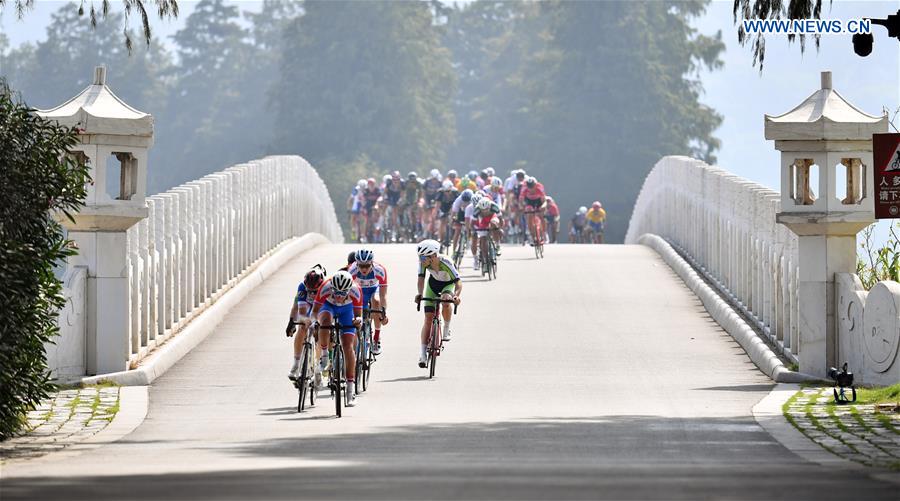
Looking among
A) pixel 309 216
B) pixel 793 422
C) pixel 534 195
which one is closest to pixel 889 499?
pixel 793 422

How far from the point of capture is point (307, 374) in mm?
18578

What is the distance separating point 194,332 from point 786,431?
9551 millimetres

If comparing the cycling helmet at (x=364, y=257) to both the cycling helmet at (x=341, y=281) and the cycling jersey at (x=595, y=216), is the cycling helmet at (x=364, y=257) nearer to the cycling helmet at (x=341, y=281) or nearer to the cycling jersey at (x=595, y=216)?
the cycling helmet at (x=341, y=281)

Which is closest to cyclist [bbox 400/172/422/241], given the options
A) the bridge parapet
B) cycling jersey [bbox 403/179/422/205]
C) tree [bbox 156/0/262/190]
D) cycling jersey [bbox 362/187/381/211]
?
cycling jersey [bbox 403/179/422/205]

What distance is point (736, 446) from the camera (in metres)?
15.3

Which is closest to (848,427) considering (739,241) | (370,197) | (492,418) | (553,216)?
(492,418)

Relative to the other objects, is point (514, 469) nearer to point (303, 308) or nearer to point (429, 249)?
point (303, 308)

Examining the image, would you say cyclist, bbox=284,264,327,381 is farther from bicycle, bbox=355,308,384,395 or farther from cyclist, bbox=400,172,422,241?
cyclist, bbox=400,172,422,241

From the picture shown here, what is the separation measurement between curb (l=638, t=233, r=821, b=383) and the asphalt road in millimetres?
197

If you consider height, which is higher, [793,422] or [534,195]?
[534,195]

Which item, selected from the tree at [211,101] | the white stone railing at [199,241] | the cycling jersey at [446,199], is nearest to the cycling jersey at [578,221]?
the cycling jersey at [446,199]

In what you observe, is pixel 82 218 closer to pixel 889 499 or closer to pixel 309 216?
pixel 889 499

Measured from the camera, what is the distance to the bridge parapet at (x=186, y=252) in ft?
68.1

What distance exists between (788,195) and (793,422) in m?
4.91
